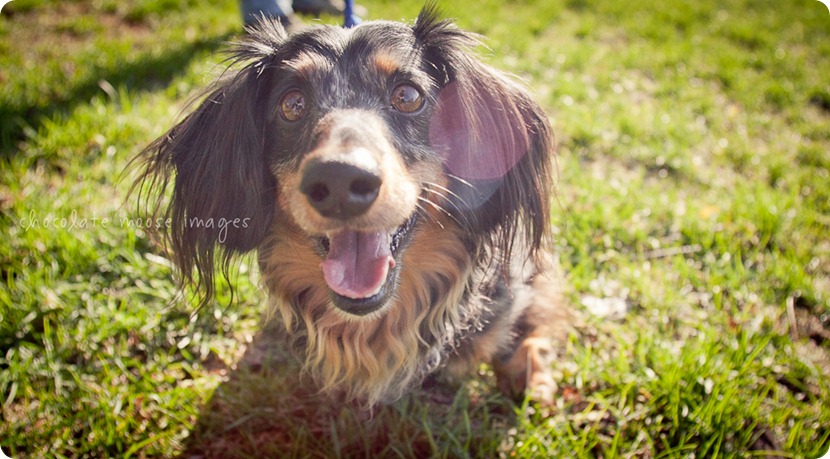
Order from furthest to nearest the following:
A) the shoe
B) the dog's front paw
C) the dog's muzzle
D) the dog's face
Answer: the shoe, the dog's front paw, the dog's muzzle, the dog's face

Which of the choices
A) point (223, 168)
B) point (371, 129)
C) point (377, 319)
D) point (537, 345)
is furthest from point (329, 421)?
point (371, 129)

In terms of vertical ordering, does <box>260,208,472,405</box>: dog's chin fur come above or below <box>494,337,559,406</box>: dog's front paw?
above

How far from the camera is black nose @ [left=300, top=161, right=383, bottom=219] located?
1.53m

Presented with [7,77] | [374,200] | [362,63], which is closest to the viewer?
[374,200]

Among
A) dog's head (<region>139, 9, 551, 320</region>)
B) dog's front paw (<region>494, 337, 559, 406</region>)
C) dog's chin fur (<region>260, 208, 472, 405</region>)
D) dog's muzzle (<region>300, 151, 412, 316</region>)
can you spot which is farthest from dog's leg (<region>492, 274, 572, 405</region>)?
dog's muzzle (<region>300, 151, 412, 316</region>)

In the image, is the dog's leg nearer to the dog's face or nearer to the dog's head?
the dog's head

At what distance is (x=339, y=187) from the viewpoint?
60.8 inches

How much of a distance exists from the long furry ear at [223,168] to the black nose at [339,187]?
50cm

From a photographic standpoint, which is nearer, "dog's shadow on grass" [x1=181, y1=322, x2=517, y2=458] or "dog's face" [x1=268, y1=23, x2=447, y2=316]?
"dog's face" [x1=268, y1=23, x2=447, y2=316]

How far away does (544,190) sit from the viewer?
211cm

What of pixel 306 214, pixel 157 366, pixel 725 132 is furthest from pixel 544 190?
pixel 725 132

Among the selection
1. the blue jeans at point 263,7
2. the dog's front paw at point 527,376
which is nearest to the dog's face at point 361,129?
the dog's front paw at point 527,376

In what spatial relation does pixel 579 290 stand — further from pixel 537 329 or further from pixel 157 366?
pixel 157 366

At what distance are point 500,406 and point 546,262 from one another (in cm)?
73
